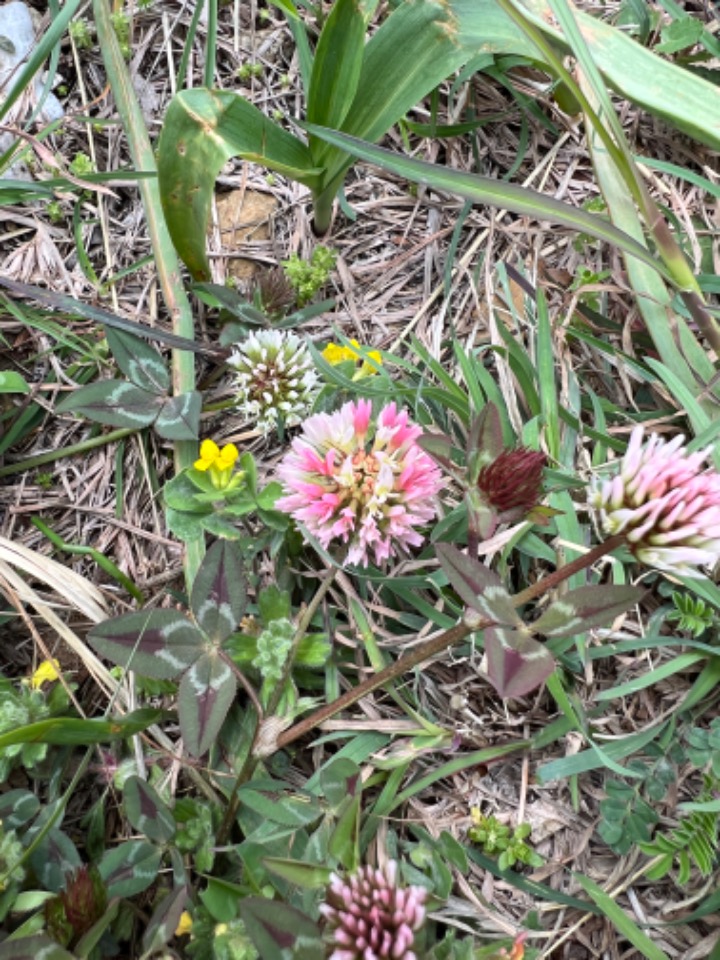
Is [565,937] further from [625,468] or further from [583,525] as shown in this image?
[625,468]

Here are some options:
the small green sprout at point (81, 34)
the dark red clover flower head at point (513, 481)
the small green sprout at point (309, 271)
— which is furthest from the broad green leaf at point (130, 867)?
the small green sprout at point (81, 34)

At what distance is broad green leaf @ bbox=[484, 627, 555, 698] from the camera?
3.24 ft

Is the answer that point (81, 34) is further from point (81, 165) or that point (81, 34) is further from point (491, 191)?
point (491, 191)

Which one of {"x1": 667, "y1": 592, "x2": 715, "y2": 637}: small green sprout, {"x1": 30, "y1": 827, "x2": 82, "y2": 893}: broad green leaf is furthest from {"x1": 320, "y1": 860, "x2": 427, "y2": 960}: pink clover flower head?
{"x1": 667, "y1": 592, "x2": 715, "y2": 637}: small green sprout

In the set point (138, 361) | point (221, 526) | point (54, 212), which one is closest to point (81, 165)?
point (54, 212)

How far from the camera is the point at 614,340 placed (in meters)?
1.55

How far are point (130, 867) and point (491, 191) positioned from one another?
3.49 feet

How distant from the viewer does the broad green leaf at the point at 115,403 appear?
A: 1.46m

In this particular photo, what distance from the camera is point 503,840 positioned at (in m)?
1.28

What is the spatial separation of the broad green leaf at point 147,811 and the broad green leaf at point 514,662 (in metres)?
0.52

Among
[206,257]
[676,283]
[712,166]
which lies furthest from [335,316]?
[712,166]

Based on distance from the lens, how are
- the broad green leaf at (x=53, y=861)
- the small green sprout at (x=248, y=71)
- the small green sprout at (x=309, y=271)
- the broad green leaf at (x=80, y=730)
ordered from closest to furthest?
the broad green leaf at (x=80, y=730), the broad green leaf at (x=53, y=861), the small green sprout at (x=309, y=271), the small green sprout at (x=248, y=71)

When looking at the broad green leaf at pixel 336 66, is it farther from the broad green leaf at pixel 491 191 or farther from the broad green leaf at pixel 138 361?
the broad green leaf at pixel 138 361

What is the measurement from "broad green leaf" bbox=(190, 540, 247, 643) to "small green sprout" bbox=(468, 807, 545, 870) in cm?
47
